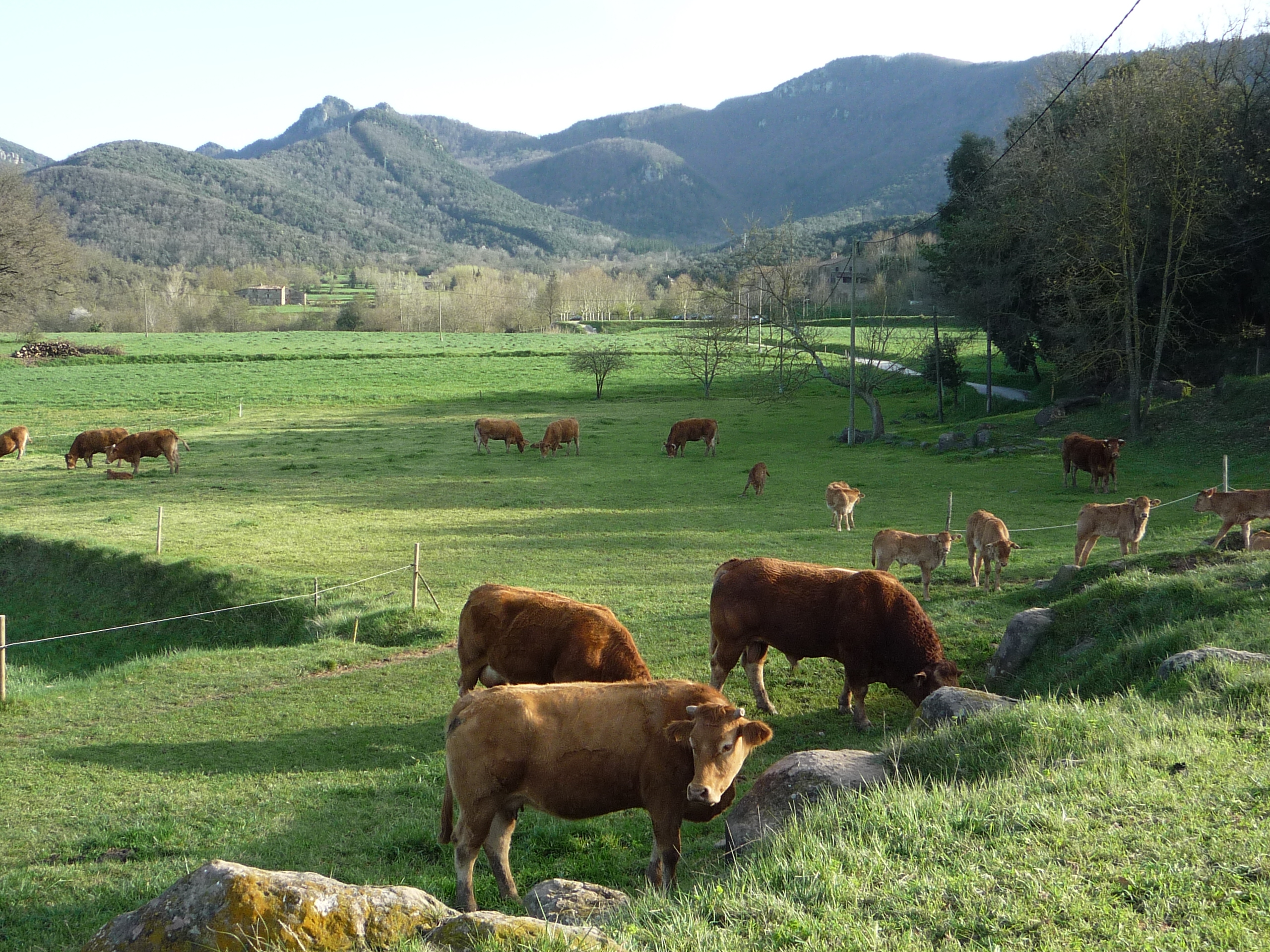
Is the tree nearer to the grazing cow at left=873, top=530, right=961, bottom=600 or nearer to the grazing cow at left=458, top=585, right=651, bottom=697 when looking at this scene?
the grazing cow at left=873, top=530, right=961, bottom=600

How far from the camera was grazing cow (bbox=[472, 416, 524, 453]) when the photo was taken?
3900 centimetres

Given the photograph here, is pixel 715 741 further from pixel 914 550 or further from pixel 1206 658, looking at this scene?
pixel 914 550

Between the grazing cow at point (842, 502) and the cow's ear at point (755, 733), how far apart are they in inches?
631

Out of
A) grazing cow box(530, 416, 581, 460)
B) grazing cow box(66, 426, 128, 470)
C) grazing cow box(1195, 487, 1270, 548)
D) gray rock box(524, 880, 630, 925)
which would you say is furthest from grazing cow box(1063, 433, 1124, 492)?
grazing cow box(66, 426, 128, 470)

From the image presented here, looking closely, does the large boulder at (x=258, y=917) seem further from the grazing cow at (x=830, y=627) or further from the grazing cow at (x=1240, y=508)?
the grazing cow at (x=1240, y=508)

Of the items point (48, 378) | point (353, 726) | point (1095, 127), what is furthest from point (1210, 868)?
point (48, 378)

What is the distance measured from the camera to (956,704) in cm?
867

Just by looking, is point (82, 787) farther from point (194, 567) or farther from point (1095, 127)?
point (1095, 127)

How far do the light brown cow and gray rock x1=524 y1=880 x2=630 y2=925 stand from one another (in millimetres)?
38068

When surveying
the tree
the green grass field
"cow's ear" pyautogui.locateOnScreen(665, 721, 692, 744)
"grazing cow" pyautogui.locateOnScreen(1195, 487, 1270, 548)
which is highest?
the tree

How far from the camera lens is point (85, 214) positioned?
18188 cm

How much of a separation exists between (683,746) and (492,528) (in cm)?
1721

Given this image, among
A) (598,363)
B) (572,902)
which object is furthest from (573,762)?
(598,363)

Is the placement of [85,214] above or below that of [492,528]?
above
